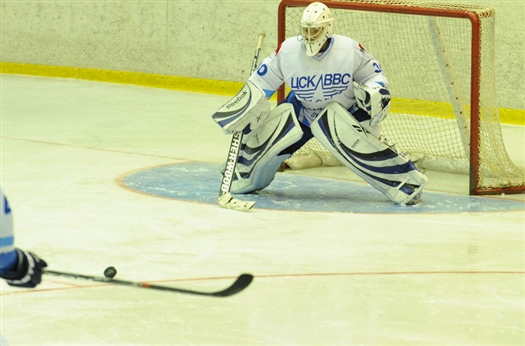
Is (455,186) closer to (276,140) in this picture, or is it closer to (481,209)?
(481,209)

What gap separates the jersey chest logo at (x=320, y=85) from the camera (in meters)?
6.13

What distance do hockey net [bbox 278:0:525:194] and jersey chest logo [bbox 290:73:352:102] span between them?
0.88 m

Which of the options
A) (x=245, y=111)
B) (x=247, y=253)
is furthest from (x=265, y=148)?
(x=247, y=253)

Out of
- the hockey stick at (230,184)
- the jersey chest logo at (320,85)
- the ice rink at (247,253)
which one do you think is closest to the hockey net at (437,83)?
the ice rink at (247,253)

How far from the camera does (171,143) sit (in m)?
8.37

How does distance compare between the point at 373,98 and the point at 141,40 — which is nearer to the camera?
the point at 373,98

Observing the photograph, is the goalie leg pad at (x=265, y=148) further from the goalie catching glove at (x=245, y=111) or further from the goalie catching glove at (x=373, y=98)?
the goalie catching glove at (x=373, y=98)

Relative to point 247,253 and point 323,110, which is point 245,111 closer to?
point 323,110

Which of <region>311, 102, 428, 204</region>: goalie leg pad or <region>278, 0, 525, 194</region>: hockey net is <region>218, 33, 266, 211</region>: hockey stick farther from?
<region>278, 0, 525, 194</region>: hockey net

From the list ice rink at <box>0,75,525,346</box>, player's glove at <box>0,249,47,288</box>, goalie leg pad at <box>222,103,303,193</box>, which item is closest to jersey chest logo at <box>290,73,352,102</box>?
goalie leg pad at <box>222,103,303,193</box>

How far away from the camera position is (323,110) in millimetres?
6223

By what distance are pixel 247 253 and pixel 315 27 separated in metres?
1.53

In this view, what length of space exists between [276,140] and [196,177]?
2.61 feet

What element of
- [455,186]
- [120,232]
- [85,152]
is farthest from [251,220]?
[85,152]
